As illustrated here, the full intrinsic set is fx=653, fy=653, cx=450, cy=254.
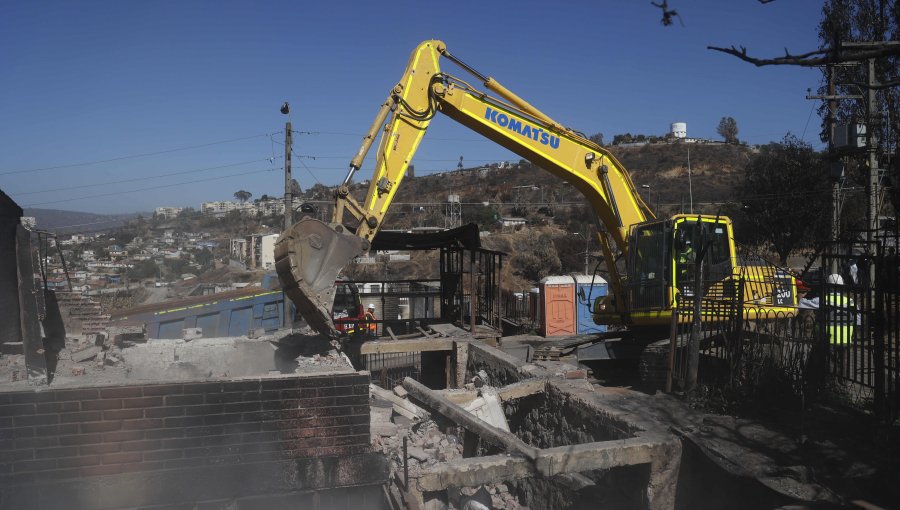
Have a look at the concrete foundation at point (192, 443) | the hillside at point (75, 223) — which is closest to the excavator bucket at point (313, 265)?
the concrete foundation at point (192, 443)

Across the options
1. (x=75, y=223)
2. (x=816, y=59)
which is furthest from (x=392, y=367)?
(x=75, y=223)

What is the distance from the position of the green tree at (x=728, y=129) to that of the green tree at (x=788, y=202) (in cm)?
5242

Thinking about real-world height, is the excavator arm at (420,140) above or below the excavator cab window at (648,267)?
above

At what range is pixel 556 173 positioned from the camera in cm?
1216

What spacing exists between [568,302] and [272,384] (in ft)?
56.7

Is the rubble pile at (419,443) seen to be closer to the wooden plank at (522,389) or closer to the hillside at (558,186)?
the wooden plank at (522,389)

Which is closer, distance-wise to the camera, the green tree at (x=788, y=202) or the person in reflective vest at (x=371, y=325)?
the person in reflective vest at (x=371, y=325)

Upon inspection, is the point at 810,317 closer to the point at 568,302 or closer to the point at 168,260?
the point at 568,302

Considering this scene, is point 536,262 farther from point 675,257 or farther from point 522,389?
point 522,389

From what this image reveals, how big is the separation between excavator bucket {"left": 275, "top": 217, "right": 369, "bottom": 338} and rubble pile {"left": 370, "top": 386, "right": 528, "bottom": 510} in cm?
146

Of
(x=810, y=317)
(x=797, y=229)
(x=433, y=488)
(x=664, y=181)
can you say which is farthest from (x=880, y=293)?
(x=664, y=181)

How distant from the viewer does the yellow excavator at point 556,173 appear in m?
9.02

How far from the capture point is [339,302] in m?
17.3

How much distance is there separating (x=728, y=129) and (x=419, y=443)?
83.2 m
